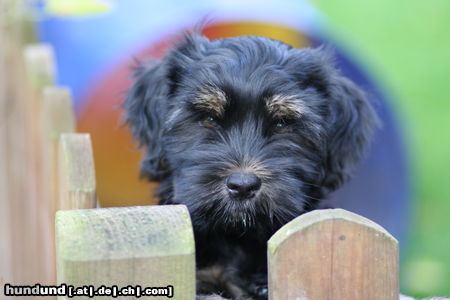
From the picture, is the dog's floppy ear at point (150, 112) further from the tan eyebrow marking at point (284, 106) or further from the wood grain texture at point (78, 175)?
the wood grain texture at point (78, 175)

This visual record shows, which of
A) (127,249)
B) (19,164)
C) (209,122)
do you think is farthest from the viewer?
(19,164)

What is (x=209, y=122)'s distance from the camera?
281 cm

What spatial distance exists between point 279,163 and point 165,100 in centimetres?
76

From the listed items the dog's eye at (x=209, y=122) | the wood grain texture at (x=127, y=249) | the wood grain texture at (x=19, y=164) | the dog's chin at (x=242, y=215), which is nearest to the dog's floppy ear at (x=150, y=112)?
the dog's eye at (x=209, y=122)

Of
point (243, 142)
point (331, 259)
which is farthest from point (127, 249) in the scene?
point (243, 142)

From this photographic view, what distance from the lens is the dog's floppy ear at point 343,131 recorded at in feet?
10.2

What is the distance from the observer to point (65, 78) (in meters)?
4.92

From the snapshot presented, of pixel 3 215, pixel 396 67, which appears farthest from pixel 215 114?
pixel 396 67

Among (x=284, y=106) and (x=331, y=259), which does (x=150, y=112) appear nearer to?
(x=284, y=106)

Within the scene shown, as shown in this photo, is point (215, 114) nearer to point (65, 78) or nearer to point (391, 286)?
point (391, 286)

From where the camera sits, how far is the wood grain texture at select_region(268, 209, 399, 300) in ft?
5.02

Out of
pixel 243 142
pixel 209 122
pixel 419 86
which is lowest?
pixel 243 142

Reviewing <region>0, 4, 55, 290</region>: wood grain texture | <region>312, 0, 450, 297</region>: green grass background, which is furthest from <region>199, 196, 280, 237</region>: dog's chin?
<region>312, 0, 450, 297</region>: green grass background

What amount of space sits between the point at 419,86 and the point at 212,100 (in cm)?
255
